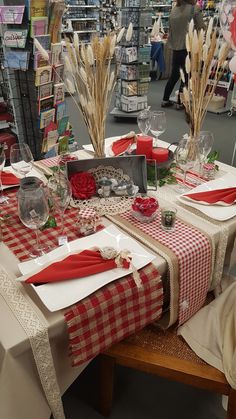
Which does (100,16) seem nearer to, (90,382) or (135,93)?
(135,93)

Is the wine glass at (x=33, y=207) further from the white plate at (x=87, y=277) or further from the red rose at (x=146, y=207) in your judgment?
the red rose at (x=146, y=207)

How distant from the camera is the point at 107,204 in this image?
1256 millimetres

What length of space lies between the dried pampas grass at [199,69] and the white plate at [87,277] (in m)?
0.69

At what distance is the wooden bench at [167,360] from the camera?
3.36ft

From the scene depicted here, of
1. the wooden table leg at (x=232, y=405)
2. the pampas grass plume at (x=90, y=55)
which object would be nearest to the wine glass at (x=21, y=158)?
the pampas grass plume at (x=90, y=55)

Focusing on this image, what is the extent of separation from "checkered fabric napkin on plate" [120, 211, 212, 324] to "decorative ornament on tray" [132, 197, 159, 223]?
17 mm

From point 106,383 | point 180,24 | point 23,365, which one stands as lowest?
point 106,383

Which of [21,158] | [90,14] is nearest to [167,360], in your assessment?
[21,158]

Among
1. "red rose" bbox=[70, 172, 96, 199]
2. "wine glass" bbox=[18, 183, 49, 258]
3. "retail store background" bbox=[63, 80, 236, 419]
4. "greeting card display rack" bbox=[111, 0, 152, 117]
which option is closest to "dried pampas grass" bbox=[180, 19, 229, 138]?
"red rose" bbox=[70, 172, 96, 199]

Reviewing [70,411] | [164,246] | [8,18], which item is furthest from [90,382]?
[8,18]

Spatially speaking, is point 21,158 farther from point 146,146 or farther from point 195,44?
point 195,44

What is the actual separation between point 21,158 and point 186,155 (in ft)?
2.29

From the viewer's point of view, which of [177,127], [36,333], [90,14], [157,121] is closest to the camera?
[36,333]

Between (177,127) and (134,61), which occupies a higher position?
(134,61)
